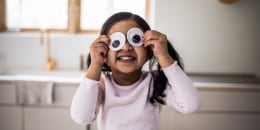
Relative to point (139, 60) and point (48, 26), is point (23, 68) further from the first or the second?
point (139, 60)

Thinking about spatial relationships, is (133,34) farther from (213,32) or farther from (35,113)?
(213,32)

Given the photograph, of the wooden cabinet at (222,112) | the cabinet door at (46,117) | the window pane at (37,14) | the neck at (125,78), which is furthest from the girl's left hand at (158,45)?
the window pane at (37,14)

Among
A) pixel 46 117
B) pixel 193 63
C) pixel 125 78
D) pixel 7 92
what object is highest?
pixel 125 78

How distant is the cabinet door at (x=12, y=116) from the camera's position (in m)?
1.70

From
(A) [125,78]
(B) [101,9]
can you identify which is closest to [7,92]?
(B) [101,9]

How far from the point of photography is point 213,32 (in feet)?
6.53

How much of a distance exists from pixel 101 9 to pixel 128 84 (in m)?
Result: 1.58

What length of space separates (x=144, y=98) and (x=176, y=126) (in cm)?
102

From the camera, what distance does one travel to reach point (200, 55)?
202 centimetres

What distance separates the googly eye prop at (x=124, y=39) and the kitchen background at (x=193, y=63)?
1039 millimetres

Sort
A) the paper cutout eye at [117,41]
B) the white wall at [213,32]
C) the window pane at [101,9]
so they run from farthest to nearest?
the window pane at [101,9], the white wall at [213,32], the paper cutout eye at [117,41]

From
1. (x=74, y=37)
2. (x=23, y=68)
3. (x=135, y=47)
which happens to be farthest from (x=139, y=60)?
(x=23, y=68)

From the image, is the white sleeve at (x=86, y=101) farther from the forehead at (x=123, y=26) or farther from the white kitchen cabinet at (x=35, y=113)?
the white kitchen cabinet at (x=35, y=113)

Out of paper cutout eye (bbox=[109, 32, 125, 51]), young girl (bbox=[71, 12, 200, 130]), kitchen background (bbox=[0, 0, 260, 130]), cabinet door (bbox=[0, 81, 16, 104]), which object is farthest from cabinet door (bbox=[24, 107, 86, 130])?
paper cutout eye (bbox=[109, 32, 125, 51])
